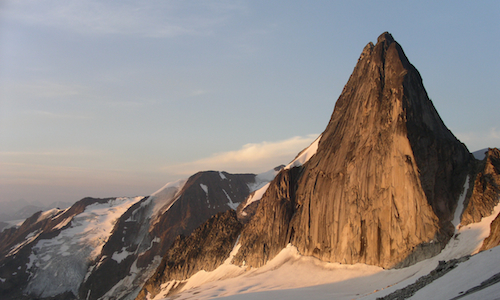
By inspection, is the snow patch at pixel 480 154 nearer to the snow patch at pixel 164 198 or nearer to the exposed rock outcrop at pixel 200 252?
the exposed rock outcrop at pixel 200 252

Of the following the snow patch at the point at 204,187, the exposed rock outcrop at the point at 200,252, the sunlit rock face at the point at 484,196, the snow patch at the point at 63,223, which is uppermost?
the snow patch at the point at 204,187

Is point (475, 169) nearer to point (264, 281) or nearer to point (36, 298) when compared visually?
point (264, 281)

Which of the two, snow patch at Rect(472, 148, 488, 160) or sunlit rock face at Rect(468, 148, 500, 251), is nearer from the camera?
sunlit rock face at Rect(468, 148, 500, 251)

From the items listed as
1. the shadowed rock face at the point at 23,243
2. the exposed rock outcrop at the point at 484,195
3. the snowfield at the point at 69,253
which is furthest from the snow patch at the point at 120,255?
the exposed rock outcrop at the point at 484,195

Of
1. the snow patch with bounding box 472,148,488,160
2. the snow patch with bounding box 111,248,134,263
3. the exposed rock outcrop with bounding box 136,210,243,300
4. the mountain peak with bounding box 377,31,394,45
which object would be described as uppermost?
the mountain peak with bounding box 377,31,394,45

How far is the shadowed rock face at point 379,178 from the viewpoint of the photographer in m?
51.7

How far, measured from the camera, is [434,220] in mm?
49844

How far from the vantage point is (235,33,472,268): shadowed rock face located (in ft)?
169

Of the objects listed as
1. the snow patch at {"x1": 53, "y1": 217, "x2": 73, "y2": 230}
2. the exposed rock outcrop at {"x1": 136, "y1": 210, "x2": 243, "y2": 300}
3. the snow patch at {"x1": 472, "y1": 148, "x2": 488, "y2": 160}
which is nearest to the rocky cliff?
the snow patch at {"x1": 53, "y1": 217, "x2": 73, "y2": 230}

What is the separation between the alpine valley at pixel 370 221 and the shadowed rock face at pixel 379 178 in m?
0.18

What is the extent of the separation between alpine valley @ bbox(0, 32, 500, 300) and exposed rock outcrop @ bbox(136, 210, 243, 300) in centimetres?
32

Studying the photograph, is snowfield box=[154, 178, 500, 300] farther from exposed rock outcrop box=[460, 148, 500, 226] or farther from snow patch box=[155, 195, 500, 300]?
exposed rock outcrop box=[460, 148, 500, 226]

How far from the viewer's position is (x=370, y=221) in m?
56.3

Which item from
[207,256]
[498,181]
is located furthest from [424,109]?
[207,256]
